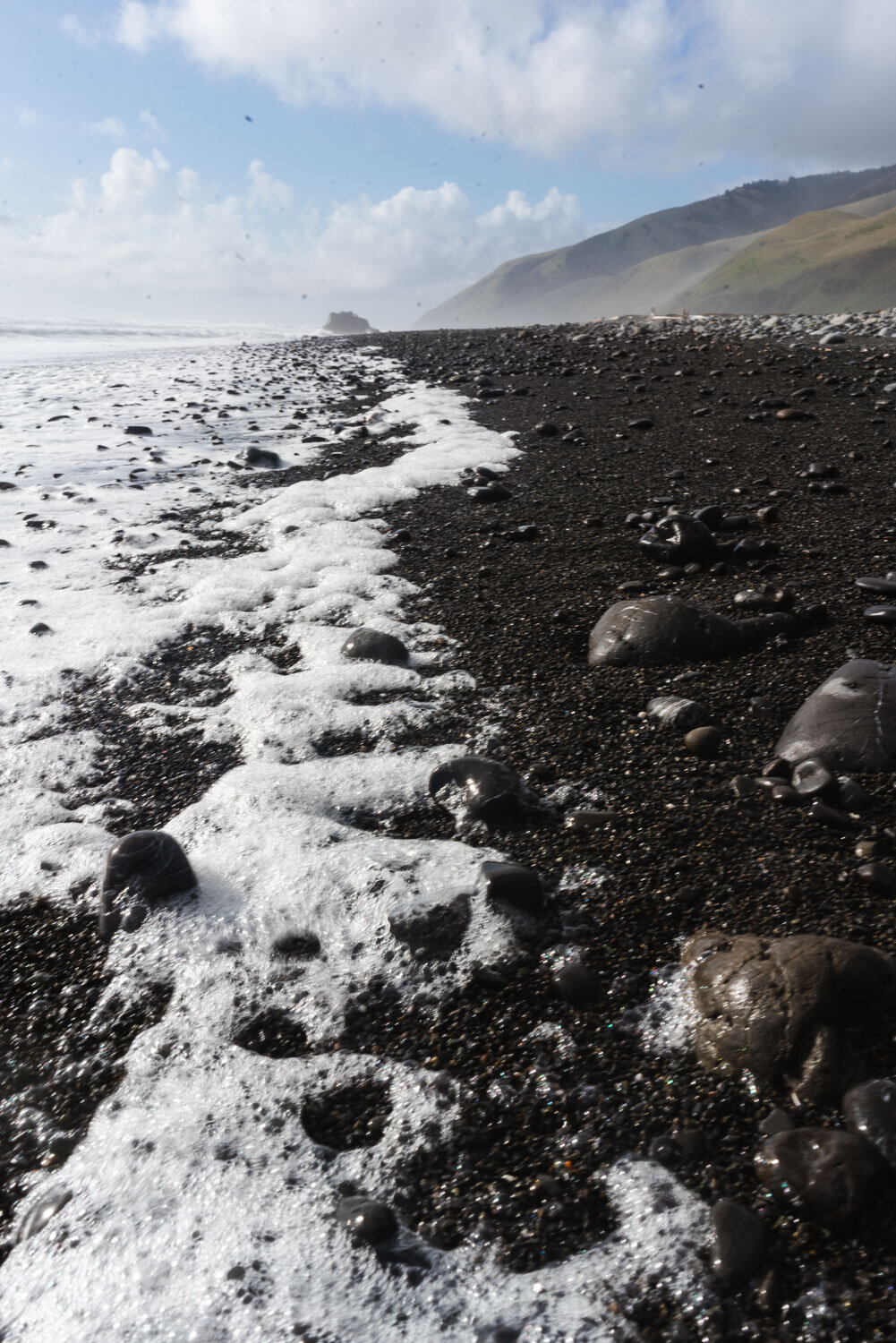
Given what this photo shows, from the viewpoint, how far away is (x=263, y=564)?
4.90 meters

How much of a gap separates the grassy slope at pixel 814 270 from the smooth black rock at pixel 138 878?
9543 cm

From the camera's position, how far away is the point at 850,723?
2500 millimetres

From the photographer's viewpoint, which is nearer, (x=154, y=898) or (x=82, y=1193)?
(x=82, y=1193)

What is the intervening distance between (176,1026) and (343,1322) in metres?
0.82

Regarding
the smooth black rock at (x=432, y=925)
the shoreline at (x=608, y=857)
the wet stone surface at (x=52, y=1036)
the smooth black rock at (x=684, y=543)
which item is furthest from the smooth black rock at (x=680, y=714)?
the wet stone surface at (x=52, y=1036)

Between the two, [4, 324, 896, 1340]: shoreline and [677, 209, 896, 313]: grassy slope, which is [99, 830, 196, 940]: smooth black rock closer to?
[4, 324, 896, 1340]: shoreline

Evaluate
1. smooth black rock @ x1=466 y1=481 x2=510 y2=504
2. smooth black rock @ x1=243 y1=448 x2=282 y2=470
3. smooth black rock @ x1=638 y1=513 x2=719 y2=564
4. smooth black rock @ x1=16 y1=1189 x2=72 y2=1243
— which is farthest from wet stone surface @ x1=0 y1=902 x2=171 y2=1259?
smooth black rock @ x1=243 y1=448 x2=282 y2=470

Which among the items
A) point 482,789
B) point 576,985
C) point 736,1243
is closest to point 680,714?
point 482,789

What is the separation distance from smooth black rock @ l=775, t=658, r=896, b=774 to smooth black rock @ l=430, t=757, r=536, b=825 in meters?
0.89

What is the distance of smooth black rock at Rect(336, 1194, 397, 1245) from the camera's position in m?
1.47

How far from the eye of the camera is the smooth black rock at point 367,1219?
1.47m

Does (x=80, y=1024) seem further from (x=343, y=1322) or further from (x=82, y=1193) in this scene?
(x=343, y=1322)

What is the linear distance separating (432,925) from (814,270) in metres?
126

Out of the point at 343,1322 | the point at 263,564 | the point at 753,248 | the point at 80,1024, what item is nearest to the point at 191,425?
the point at 263,564
